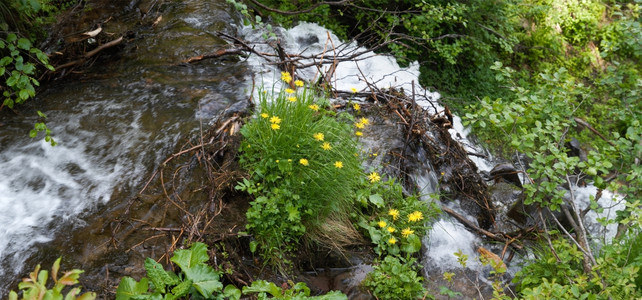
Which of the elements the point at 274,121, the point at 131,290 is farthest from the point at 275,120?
the point at 131,290

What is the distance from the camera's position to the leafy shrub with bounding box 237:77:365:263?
327 centimetres

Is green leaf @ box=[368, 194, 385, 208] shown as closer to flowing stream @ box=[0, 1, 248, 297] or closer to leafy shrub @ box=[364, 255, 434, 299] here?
leafy shrub @ box=[364, 255, 434, 299]

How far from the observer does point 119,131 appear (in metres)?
4.31

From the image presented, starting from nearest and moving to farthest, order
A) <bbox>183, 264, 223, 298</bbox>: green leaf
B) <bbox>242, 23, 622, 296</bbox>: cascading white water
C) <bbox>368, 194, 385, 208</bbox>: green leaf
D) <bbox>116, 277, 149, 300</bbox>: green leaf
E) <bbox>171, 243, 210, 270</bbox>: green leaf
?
1. <bbox>116, 277, 149, 300</bbox>: green leaf
2. <bbox>183, 264, 223, 298</bbox>: green leaf
3. <bbox>171, 243, 210, 270</bbox>: green leaf
4. <bbox>368, 194, 385, 208</bbox>: green leaf
5. <bbox>242, 23, 622, 296</bbox>: cascading white water

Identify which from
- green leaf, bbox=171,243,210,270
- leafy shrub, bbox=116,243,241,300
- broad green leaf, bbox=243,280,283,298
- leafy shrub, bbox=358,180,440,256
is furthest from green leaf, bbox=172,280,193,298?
leafy shrub, bbox=358,180,440,256

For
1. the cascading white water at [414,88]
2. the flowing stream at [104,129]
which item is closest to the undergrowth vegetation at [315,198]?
the cascading white water at [414,88]

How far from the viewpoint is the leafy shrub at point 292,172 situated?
3.27m

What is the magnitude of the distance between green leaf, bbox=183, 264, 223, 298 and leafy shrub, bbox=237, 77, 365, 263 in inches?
23.3

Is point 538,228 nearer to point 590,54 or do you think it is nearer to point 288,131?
point 288,131

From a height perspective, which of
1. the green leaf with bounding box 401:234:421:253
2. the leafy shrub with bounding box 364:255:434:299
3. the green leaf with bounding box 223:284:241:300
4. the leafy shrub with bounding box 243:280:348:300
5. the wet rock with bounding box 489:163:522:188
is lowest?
the wet rock with bounding box 489:163:522:188

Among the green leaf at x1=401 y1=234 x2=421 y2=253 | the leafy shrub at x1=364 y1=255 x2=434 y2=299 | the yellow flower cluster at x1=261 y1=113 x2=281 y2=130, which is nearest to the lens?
the leafy shrub at x1=364 y1=255 x2=434 y2=299

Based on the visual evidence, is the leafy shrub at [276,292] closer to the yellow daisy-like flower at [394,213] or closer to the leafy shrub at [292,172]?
the leafy shrub at [292,172]

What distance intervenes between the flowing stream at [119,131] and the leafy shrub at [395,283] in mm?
733

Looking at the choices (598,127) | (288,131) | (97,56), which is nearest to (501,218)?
(288,131)
